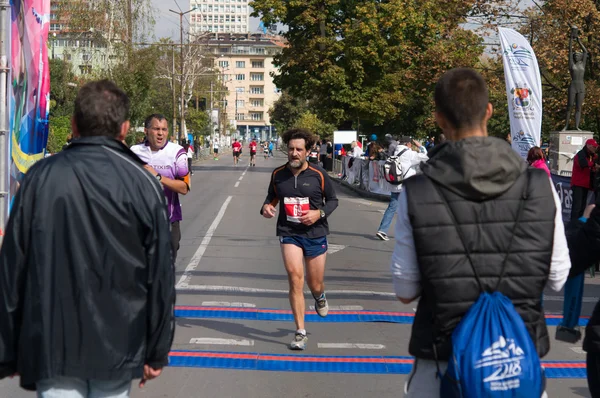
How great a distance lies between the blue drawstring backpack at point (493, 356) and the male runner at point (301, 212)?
439cm

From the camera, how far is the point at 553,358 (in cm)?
714

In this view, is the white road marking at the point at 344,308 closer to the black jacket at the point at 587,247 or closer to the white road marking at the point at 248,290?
the white road marking at the point at 248,290

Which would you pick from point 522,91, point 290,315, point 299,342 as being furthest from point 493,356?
point 522,91

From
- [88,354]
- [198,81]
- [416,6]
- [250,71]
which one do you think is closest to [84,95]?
[88,354]

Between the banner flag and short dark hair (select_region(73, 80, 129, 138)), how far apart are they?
1297cm

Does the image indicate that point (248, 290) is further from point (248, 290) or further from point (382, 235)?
point (382, 235)

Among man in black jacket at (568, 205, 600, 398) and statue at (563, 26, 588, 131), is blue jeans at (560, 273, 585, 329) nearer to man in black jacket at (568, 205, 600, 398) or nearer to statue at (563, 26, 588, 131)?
man in black jacket at (568, 205, 600, 398)

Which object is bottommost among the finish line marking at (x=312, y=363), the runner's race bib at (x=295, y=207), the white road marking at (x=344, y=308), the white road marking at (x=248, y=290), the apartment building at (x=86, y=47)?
the white road marking at (x=248, y=290)

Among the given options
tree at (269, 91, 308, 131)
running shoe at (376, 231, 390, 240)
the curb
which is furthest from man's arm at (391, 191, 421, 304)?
tree at (269, 91, 308, 131)

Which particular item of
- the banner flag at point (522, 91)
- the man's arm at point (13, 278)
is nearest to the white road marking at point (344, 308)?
the man's arm at point (13, 278)

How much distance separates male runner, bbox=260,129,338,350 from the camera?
730cm

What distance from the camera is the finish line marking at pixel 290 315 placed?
851 cm

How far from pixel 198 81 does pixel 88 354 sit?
81.9 m

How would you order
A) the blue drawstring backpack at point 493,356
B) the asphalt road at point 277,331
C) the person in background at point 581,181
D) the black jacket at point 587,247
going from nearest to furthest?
the blue drawstring backpack at point 493,356, the black jacket at point 587,247, the asphalt road at point 277,331, the person in background at point 581,181
